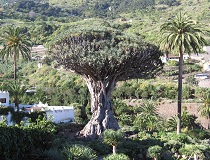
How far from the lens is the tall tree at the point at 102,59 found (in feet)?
88.6

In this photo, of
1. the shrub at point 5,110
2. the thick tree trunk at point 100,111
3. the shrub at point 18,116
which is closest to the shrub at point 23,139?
the thick tree trunk at point 100,111

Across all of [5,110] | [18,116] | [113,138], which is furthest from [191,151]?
[5,110]

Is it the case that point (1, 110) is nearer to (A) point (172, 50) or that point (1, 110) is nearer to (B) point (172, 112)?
(A) point (172, 50)

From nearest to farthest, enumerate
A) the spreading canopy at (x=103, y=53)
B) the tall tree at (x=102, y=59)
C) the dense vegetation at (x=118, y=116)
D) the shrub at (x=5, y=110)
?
the dense vegetation at (x=118, y=116) < the spreading canopy at (x=103, y=53) < the tall tree at (x=102, y=59) < the shrub at (x=5, y=110)

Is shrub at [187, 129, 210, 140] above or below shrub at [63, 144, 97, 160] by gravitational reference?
below

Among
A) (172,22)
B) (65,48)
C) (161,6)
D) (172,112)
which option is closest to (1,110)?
(65,48)

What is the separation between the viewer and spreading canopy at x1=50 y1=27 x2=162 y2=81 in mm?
26875

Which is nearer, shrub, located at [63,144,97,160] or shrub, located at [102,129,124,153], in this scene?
shrub, located at [63,144,97,160]

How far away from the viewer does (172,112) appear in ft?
165

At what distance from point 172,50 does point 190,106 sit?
66.9 feet

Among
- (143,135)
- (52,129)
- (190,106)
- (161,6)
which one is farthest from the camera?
(161,6)

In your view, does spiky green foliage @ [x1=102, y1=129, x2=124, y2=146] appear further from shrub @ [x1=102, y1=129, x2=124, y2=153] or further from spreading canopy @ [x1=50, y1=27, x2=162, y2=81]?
spreading canopy @ [x1=50, y1=27, x2=162, y2=81]

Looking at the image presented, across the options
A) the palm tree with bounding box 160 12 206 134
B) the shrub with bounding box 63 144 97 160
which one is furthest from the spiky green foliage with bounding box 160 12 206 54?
the shrub with bounding box 63 144 97 160

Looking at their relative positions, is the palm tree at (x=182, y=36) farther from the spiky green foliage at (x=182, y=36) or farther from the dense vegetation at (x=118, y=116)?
the dense vegetation at (x=118, y=116)
